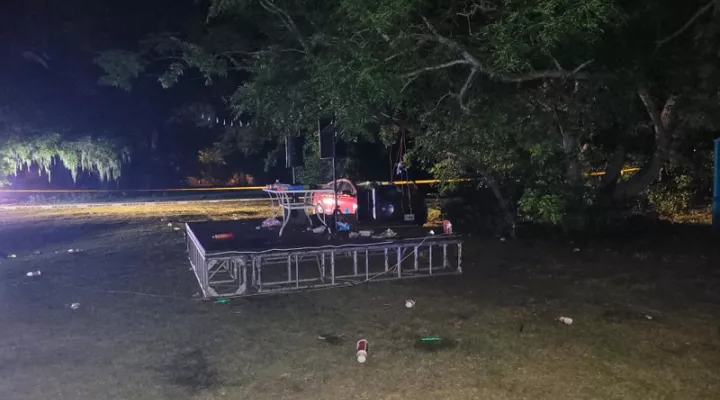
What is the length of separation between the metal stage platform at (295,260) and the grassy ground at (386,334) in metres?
0.37

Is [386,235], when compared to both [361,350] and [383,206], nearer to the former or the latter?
[383,206]

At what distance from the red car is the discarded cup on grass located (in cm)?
448

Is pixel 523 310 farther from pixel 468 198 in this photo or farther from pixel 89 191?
pixel 89 191

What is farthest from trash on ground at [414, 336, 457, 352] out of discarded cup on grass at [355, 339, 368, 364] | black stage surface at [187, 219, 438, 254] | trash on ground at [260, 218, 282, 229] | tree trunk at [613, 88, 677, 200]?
tree trunk at [613, 88, 677, 200]

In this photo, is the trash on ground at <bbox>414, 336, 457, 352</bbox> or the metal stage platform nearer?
the trash on ground at <bbox>414, 336, 457, 352</bbox>

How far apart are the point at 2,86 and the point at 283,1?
11.6 metres

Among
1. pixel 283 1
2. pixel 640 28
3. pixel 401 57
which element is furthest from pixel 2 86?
pixel 640 28

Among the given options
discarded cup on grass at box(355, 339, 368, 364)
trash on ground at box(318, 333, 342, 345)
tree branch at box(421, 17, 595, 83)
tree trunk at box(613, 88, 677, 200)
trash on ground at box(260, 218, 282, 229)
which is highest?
tree branch at box(421, 17, 595, 83)

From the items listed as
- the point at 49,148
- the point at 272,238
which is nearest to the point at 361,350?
the point at 272,238

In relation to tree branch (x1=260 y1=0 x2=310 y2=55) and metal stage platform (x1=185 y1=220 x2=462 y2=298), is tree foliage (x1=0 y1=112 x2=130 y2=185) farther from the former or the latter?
metal stage platform (x1=185 y1=220 x2=462 y2=298)

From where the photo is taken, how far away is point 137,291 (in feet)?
23.0

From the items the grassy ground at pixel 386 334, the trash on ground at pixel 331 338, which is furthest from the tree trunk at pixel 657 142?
the trash on ground at pixel 331 338

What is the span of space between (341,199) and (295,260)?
3.46 m

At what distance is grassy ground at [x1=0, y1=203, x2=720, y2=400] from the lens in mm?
3994
